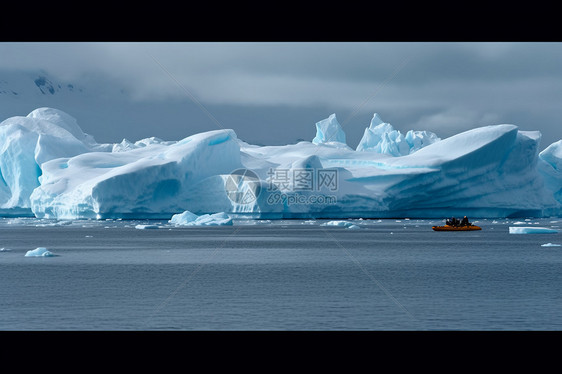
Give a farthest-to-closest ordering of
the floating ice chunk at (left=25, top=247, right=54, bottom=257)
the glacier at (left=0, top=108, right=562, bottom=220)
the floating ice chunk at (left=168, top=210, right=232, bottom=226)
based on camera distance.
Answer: the glacier at (left=0, top=108, right=562, bottom=220), the floating ice chunk at (left=168, top=210, right=232, bottom=226), the floating ice chunk at (left=25, top=247, right=54, bottom=257)

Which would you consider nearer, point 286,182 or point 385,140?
point 286,182

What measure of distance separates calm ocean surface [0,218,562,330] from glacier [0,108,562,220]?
69.8 ft

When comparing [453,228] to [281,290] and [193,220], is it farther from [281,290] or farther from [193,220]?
[281,290]

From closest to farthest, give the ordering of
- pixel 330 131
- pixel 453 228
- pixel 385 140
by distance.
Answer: pixel 453 228
pixel 385 140
pixel 330 131

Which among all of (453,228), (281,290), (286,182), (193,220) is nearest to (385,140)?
Answer: (286,182)

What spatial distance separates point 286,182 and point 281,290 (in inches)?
1373

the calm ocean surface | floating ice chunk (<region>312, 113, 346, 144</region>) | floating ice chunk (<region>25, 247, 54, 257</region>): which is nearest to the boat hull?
the calm ocean surface

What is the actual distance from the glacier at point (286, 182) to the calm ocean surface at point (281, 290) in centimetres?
2129

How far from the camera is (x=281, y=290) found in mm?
14703

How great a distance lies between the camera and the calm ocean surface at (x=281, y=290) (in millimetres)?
10648

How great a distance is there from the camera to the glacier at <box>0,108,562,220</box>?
47.8 meters

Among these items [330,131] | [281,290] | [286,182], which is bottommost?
[281,290]

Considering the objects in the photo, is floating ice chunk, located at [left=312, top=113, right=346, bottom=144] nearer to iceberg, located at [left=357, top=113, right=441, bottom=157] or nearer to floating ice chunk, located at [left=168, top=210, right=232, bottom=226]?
iceberg, located at [left=357, top=113, right=441, bottom=157]

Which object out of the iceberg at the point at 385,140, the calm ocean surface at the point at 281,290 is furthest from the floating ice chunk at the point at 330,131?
the calm ocean surface at the point at 281,290
